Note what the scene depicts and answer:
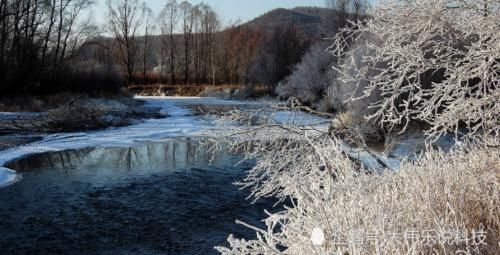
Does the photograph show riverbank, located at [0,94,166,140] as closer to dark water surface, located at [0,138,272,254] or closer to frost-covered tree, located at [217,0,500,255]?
dark water surface, located at [0,138,272,254]

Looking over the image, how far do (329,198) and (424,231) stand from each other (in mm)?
576

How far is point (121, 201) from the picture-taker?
28.3 feet

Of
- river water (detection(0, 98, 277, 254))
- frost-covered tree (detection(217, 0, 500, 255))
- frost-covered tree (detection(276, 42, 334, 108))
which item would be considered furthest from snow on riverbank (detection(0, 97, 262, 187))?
frost-covered tree (detection(276, 42, 334, 108))

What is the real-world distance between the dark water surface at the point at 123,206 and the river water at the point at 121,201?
0.04 feet

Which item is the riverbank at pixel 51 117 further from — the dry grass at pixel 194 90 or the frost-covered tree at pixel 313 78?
the dry grass at pixel 194 90

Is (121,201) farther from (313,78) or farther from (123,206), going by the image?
(313,78)

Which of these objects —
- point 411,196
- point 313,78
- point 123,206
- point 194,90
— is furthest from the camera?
point 194,90

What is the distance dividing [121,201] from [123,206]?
31 cm

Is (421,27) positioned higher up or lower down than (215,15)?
lower down

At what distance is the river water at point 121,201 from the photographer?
6695 mm

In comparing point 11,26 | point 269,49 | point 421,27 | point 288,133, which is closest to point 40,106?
point 11,26

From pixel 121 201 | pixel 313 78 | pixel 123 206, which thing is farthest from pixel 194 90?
pixel 123 206

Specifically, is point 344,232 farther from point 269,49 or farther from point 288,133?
point 269,49

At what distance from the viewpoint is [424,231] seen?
2.69m
